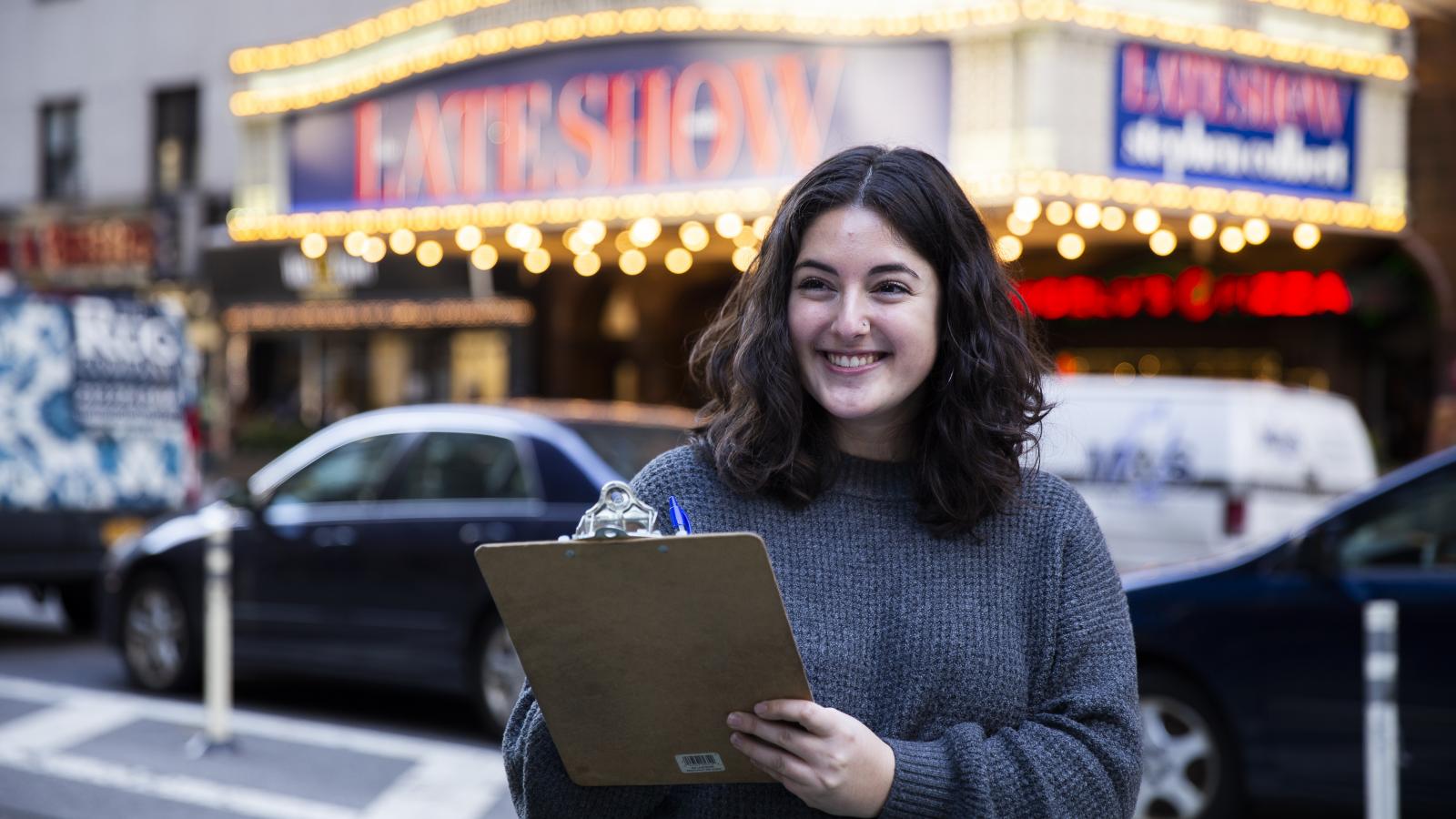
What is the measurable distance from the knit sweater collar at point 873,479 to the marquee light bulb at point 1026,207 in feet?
36.5

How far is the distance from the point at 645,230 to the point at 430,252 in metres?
3.61

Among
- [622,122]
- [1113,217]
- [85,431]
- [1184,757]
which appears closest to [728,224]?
[622,122]

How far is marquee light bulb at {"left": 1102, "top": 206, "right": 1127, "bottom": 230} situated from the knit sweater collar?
38.9 feet

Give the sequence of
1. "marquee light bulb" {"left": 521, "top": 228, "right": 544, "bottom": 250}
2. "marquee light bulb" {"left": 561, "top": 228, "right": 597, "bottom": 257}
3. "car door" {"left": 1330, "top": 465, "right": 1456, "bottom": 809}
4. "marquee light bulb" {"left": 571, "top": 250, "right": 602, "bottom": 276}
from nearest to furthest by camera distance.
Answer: "car door" {"left": 1330, "top": 465, "right": 1456, "bottom": 809} < "marquee light bulb" {"left": 561, "top": 228, "right": 597, "bottom": 257} < "marquee light bulb" {"left": 521, "top": 228, "right": 544, "bottom": 250} < "marquee light bulb" {"left": 571, "top": 250, "right": 602, "bottom": 276}

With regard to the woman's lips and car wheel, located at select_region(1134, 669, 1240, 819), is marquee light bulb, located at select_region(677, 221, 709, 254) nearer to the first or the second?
car wheel, located at select_region(1134, 669, 1240, 819)

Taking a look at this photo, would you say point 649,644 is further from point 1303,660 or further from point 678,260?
point 678,260

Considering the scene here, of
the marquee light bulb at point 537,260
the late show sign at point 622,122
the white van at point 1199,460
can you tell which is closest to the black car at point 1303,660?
the white van at point 1199,460

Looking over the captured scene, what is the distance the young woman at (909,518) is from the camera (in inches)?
79.8

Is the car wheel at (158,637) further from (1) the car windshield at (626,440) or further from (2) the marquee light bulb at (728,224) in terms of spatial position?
(2) the marquee light bulb at (728,224)

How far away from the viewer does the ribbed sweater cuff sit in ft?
6.31

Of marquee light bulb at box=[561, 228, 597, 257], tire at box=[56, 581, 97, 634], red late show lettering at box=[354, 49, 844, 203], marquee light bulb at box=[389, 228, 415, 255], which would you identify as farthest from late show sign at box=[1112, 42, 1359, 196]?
tire at box=[56, 581, 97, 634]

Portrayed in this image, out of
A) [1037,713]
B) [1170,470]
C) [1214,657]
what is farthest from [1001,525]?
[1170,470]

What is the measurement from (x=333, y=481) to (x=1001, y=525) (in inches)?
255

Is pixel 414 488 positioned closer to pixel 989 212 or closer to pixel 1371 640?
pixel 1371 640
